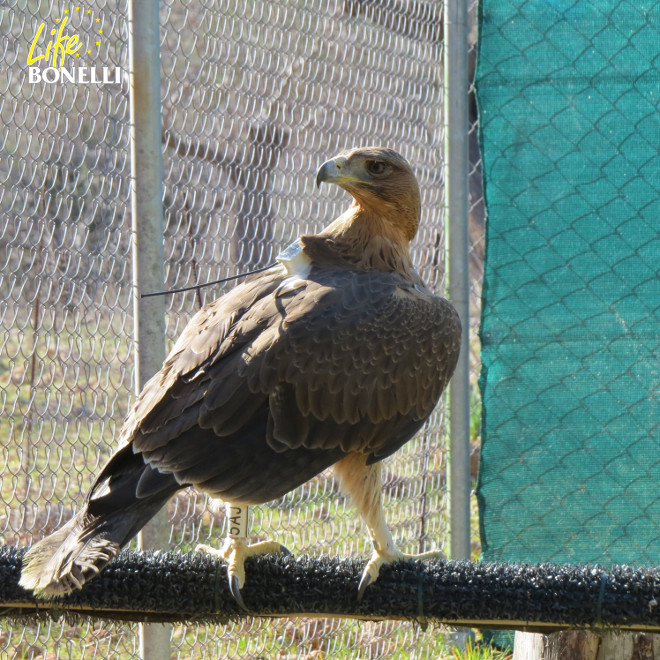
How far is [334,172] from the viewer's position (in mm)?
3020

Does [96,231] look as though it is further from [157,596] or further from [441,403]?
[441,403]

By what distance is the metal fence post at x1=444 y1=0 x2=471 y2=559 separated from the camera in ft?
13.6

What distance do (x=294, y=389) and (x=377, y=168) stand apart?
84 cm

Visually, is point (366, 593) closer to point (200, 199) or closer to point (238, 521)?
point (238, 521)

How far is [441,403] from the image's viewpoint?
4691 millimetres

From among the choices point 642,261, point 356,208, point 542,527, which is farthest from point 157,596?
point 642,261

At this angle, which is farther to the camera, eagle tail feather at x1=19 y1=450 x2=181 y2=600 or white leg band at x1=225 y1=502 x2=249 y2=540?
white leg band at x1=225 y1=502 x2=249 y2=540

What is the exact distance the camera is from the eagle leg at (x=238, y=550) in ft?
8.60

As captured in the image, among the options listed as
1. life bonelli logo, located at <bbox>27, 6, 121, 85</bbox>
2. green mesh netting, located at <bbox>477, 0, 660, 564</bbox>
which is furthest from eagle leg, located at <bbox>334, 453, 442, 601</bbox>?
life bonelli logo, located at <bbox>27, 6, 121, 85</bbox>

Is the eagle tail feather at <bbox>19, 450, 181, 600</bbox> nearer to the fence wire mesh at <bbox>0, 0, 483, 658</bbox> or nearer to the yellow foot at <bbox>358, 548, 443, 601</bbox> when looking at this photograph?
the yellow foot at <bbox>358, 548, 443, 601</bbox>

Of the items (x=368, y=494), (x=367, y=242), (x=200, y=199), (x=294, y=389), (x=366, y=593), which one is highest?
(x=200, y=199)

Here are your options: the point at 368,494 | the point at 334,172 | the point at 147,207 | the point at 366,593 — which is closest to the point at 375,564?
the point at 366,593

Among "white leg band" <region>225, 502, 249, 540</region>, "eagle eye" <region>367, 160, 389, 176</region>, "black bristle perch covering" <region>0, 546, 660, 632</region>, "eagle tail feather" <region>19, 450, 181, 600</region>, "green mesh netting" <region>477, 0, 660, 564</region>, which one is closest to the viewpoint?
"eagle tail feather" <region>19, 450, 181, 600</region>

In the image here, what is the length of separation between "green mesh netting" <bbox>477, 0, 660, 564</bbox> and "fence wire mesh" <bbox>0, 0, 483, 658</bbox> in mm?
505
